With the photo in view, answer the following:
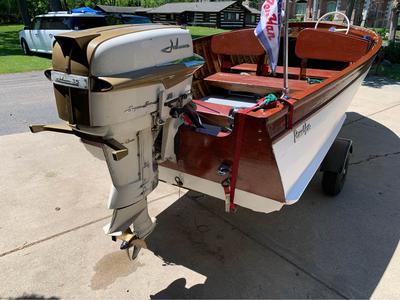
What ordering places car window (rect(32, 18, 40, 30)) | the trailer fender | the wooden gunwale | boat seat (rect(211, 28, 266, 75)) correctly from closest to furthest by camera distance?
the wooden gunwale, the trailer fender, boat seat (rect(211, 28, 266, 75)), car window (rect(32, 18, 40, 30))

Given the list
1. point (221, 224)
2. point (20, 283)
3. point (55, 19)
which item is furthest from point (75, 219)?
point (55, 19)

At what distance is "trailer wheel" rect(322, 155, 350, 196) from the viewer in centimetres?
331

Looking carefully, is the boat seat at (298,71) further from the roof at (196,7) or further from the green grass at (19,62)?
the roof at (196,7)

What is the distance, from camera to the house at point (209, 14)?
34.0 m

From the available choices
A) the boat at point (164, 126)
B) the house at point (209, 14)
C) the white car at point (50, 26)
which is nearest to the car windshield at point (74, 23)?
the white car at point (50, 26)

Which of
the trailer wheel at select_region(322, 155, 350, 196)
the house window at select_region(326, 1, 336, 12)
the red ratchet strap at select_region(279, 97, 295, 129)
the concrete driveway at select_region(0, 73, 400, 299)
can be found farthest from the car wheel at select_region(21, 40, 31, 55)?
the house window at select_region(326, 1, 336, 12)

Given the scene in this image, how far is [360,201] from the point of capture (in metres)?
3.40

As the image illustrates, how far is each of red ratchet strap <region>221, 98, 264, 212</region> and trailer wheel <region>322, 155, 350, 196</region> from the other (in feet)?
4.73

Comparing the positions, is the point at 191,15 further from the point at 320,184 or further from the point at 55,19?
the point at 320,184

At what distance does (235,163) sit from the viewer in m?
2.13

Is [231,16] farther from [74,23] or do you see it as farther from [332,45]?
[332,45]

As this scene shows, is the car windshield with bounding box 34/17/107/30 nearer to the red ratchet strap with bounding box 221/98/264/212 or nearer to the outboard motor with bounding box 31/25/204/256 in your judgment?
the outboard motor with bounding box 31/25/204/256

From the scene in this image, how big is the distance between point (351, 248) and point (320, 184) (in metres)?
1.06

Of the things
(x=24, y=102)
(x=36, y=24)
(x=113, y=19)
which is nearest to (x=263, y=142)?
(x=24, y=102)
